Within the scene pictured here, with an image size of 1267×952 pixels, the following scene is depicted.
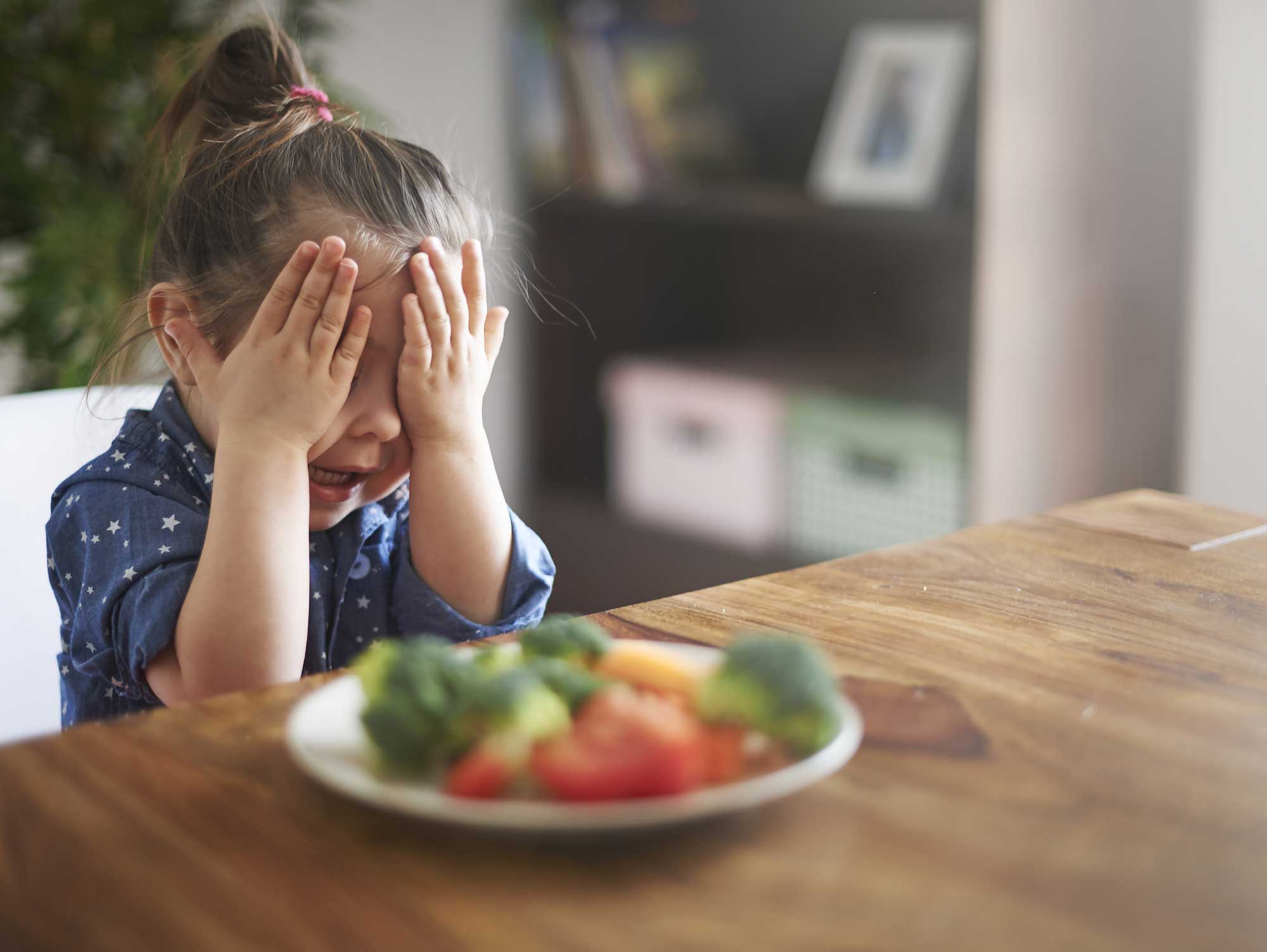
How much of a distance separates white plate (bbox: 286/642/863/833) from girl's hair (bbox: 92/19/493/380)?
449 millimetres

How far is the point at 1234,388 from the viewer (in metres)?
1.79

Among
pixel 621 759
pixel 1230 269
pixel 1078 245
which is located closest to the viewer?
pixel 621 759

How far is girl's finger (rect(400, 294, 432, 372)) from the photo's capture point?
853 millimetres

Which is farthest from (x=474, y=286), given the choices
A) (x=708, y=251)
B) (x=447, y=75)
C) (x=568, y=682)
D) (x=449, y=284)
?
(x=447, y=75)

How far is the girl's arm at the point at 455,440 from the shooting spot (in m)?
0.88

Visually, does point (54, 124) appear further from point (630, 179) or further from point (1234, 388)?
point (1234, 388)

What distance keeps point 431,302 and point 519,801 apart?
48 cm

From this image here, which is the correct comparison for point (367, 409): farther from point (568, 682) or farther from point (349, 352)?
point (568, 682)

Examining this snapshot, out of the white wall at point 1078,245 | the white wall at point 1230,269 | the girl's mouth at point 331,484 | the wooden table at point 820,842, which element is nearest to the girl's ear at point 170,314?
the girl's mouth at point 331,484

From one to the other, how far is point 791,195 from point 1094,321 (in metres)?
0.55

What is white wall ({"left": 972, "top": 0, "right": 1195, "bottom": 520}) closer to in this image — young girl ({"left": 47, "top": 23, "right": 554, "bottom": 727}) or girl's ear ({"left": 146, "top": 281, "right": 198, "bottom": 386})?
young girl ({"left": 47, "top": 23, "right": 554, "bottom": 727})

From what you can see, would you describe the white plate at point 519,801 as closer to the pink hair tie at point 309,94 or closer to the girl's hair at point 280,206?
the girl's hair at point 280,206

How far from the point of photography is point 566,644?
1.78ft

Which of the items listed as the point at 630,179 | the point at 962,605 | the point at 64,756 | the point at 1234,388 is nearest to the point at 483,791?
the point at 64,756
